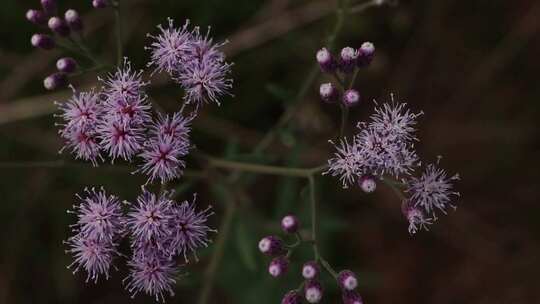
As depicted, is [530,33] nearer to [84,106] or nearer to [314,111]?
[314,111]

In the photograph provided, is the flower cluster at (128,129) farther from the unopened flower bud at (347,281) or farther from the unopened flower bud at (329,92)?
the unopened flower bud at (347,281)

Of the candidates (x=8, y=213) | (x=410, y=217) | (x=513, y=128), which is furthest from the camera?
(x=513, y=128)

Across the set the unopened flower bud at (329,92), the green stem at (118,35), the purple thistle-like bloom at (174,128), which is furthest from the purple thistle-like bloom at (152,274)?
the unopened flower bud at (329,92)

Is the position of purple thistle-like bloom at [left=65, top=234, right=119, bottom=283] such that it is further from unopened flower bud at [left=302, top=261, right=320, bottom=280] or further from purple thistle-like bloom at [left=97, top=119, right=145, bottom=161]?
unopened flower bud at [left=302, top=261, right=320, bottom=280]

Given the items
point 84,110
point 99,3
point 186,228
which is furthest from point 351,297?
point 99,3

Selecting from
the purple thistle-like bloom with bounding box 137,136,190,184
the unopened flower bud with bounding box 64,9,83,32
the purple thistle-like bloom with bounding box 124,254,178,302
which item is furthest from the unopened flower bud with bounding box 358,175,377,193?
the unopened flower bud with bounding box 64,9,83,32

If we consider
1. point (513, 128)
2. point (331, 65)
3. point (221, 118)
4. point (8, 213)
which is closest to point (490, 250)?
point (513, 128)
